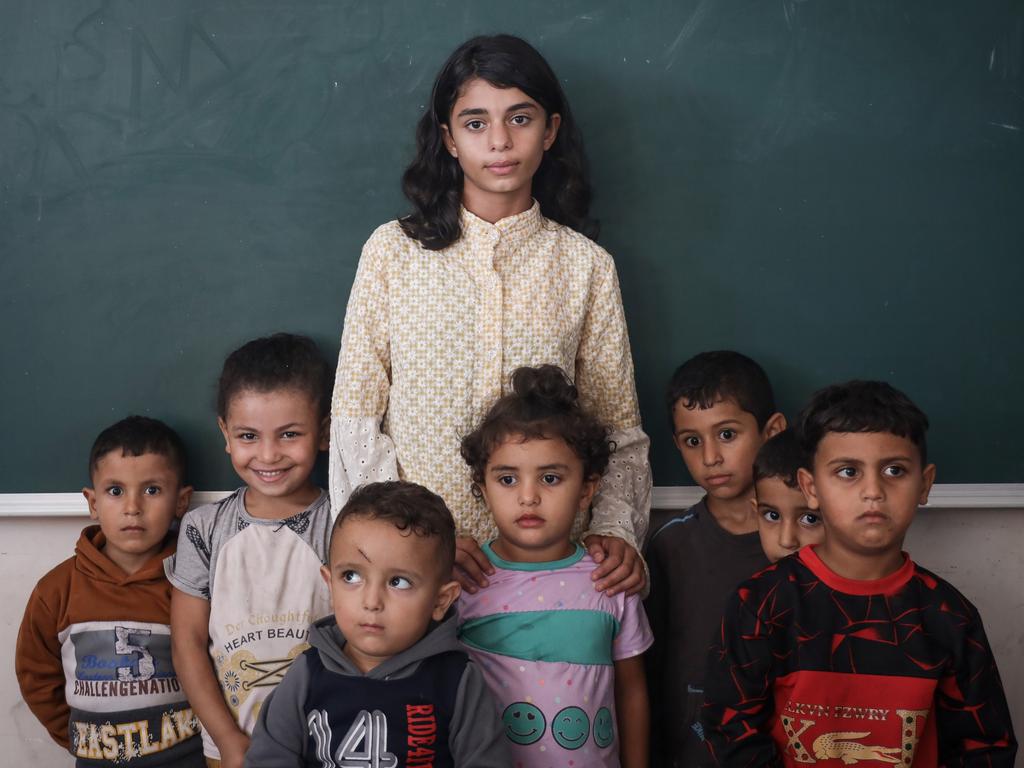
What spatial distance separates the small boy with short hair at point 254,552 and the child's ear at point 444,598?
485 mm

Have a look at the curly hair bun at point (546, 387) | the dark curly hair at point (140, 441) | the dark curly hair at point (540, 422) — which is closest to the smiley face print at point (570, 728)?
the dark curly hair at point (540, 422)

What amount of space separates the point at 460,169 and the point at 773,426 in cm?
94

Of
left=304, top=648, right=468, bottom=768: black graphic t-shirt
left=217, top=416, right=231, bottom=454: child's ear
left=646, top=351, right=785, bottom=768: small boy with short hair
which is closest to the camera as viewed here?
left=304, top=648, right=468, bottom=768: black graphic t-shirt

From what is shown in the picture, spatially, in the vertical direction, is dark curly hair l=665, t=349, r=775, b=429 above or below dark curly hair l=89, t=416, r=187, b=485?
above

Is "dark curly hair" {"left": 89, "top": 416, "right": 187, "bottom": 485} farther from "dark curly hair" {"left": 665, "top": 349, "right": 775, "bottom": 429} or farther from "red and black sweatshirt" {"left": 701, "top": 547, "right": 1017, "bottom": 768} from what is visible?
"red and black sweatshirt" {"left": 701, "top": 547, "right": 1017, "bottom": 768}

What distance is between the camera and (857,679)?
1.81 meters

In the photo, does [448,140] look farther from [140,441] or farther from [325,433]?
[140,441]

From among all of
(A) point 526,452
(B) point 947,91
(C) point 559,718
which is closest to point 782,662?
(C) point 559,718

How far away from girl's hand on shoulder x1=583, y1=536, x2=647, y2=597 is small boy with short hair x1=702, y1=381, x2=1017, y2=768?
0.22 meters

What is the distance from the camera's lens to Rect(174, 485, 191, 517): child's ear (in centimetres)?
243

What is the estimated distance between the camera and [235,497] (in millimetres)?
2348

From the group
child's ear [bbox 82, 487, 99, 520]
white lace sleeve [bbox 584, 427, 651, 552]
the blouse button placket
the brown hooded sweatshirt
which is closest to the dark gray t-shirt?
white lace sleeve [bbox 584, 427, 651, 552]

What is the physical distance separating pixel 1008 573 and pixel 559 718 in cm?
131

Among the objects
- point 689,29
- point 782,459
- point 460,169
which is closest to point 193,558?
point 460,169
